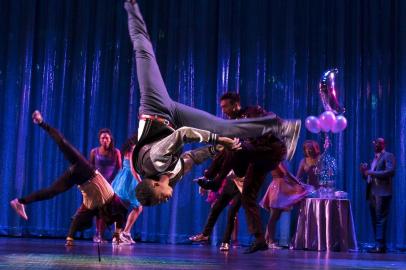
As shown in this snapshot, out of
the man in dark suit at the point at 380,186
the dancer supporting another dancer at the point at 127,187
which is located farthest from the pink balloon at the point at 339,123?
the dancer supporting another dancer at the point at 127,187

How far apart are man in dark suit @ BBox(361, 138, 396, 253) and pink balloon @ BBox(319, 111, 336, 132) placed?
Result: 754 mm

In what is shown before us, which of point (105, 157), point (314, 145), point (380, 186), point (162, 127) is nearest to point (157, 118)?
point (162, 127)

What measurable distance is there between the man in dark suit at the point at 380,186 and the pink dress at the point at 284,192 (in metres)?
0.89

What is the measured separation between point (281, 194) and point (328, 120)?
1.16 metres

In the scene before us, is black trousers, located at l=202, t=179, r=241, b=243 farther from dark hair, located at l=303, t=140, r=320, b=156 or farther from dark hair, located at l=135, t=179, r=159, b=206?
dark hair, located at l=135, t=179, r=159, b=206

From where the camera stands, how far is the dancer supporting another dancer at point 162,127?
432 centimetres

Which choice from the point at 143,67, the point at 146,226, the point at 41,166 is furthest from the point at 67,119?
the point at 143,67

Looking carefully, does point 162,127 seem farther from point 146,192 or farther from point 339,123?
point 339,123

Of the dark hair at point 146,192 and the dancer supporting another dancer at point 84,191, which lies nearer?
the dark hair at point 146,192

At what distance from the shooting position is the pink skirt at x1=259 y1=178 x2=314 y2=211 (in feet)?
26.5

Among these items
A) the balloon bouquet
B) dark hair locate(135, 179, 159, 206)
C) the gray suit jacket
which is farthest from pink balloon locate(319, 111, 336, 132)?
dark hair locate(135, 179, 159, 206)

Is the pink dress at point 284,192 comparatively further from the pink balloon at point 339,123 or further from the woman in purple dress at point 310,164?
the pink balloon at point 339,123

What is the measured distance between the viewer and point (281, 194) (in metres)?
8.12

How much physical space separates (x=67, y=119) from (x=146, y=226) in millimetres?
2060
